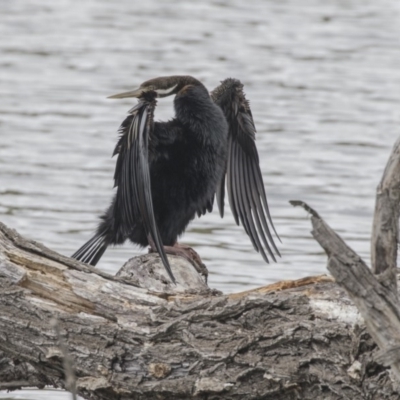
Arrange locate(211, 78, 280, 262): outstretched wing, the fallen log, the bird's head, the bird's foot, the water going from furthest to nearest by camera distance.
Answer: the water → locate(211, 78, 280, 262): outstretched wing → the bird's head → the bird's foot → the fallen log

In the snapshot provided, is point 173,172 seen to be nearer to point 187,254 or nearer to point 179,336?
point 187,254

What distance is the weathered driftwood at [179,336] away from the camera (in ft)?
13.0

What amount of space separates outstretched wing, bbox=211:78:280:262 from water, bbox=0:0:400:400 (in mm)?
1231

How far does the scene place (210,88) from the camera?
37.7 ft

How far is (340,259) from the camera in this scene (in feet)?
10.7

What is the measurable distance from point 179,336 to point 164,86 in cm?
175

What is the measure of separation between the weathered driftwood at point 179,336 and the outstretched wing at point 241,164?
1.48 m

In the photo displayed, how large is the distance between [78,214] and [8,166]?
1.20m

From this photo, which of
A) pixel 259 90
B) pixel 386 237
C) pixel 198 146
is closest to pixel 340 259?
pixel 386 237

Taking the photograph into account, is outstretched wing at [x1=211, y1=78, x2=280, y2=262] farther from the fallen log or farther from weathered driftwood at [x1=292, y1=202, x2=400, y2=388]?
weathered driftwood at [x1=292, y1=202, x2=400, y2=388]

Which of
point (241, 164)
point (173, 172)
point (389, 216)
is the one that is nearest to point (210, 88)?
point (241, 164)

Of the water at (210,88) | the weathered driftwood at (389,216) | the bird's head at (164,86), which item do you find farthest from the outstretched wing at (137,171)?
the weathered driftwood at (389,216)

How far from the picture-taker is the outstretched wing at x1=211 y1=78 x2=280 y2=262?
584 cm

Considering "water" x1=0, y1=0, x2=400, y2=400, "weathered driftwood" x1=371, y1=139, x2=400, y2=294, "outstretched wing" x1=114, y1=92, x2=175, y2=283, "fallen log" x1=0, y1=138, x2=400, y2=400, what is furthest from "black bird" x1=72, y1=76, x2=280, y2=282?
"weathered driftwood" x1=371, y1=139, x2=400, y2=294
